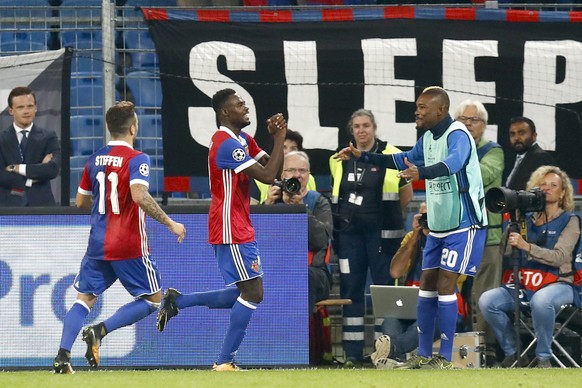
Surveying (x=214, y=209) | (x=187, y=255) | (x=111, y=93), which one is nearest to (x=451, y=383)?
(x=214, y=209)

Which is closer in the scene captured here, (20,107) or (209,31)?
(20,107)

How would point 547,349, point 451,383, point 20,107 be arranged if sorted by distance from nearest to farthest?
1. point 451,383
2. point 547,349
3. point 20,107

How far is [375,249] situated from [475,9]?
8.60 feet

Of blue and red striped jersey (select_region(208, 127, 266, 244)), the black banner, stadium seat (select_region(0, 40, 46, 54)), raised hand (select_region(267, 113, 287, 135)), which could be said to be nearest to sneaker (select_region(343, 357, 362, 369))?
the black banner

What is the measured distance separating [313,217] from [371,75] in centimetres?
216

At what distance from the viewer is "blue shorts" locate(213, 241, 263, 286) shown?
10258 mm

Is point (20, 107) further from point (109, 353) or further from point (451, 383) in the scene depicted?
point (451, 383)

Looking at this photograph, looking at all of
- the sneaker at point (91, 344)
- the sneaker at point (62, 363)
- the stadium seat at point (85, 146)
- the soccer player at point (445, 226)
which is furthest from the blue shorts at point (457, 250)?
the stadium seat at point (85, 146)

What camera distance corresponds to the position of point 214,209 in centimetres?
1036

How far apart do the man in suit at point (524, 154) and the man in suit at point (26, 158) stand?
4.04 metres

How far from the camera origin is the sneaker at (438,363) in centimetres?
1034

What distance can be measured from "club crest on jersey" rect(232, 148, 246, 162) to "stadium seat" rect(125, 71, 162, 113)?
331 cm

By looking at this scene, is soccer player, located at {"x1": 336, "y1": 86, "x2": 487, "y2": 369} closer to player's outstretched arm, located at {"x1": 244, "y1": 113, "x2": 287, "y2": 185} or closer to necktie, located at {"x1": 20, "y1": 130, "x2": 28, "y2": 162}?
player's outstretched arm, located at {"x1": 244, "y1": 113, "x2": 287, "y2": 185}

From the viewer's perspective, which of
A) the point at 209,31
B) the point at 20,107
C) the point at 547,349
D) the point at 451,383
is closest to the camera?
the point at 451,383
